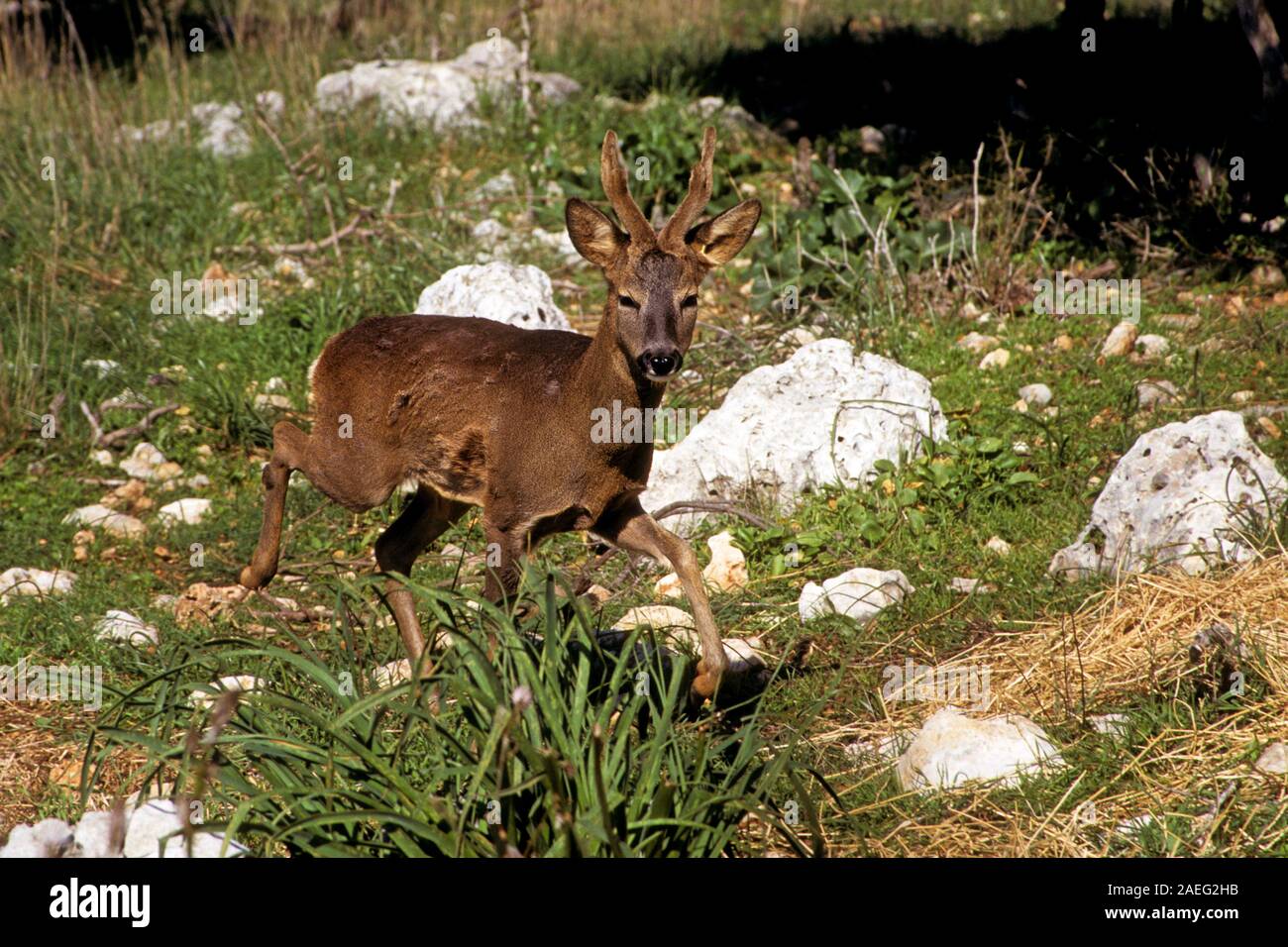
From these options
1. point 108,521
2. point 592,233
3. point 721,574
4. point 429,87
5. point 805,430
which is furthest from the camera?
point 429,87

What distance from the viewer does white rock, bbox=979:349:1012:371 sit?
774 cm

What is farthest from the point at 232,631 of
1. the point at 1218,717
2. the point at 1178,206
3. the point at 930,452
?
the point at 1178,206

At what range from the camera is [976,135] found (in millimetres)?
9984

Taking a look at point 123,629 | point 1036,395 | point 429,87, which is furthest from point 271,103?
point 1036,395

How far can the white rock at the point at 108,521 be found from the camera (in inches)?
285

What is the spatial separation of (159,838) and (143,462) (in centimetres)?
450

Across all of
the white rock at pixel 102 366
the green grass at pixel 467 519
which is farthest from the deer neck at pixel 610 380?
the white rock at pixel 102 366

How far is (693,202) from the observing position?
16.6 ft

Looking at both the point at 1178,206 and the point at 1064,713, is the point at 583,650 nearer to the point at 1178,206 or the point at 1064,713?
the point at 1064,713

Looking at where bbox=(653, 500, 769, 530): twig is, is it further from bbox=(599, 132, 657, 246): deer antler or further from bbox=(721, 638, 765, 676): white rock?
bbox=(599, 132, 657, 246): deer antler

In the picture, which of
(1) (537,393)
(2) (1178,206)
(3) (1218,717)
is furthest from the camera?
(2) (1178,206)

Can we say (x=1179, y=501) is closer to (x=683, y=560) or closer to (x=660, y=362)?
(x=683, y=560)

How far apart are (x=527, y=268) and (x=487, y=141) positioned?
126 inches

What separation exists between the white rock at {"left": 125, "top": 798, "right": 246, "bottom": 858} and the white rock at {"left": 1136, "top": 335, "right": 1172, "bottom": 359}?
17.9 ft
